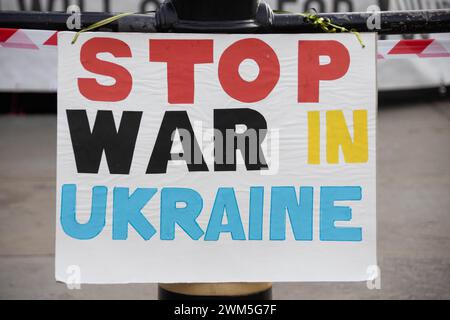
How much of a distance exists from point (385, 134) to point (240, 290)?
6.26 metres

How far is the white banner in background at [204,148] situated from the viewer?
7.20 feet

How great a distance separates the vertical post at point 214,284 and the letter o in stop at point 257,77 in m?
0.10

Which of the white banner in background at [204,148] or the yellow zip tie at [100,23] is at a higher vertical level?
the yellow zip tie at [100,23]

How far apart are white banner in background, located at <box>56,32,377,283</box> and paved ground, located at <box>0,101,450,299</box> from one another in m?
1.92

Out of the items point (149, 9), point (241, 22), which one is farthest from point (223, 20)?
point (149, 9)

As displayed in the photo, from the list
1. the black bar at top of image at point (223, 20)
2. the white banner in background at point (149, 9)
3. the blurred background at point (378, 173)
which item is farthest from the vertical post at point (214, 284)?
the white banner in background at point (149, 9)

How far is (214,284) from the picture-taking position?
246 centimetres

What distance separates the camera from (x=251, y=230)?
2.23m

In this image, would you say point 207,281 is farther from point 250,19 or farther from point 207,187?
point 250,19

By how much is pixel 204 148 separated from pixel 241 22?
412mm

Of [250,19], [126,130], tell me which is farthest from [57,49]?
[250,19]

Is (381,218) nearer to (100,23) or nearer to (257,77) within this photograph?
(257,77)

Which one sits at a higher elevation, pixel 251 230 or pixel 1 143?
pixel 1 143

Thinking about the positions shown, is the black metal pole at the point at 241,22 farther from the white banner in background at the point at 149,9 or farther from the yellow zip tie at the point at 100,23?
the white banner in background at the point at 149,9
